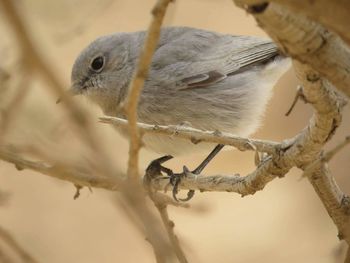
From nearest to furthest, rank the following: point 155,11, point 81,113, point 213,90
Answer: point 81,113
point 155,11
point 213,90

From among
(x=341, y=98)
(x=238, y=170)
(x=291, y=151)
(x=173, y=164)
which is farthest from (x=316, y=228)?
(x=341, y=98)

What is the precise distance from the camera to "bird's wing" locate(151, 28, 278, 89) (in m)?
3.24

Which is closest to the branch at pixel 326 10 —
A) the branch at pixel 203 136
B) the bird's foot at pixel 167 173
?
the branch at pixel 203 136

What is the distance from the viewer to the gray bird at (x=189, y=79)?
10.1 feet

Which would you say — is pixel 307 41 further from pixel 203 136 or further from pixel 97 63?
pixel 97 63

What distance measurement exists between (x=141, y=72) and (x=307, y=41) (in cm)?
28

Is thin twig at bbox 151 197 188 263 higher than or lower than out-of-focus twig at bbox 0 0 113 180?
lower

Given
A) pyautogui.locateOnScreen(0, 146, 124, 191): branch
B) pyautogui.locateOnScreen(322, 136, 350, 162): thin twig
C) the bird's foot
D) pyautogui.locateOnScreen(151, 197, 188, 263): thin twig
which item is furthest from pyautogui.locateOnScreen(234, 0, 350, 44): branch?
the bird's foot

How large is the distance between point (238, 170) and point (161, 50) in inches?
70.7

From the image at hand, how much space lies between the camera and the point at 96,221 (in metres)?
4.80

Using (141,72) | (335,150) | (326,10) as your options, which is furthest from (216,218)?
(326,10)

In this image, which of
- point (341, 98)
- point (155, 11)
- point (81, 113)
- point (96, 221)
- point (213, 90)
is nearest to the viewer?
point (81, 113)

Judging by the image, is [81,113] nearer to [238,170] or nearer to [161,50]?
[161,50]

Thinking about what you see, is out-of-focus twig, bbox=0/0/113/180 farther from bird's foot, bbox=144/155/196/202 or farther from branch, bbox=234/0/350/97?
bird's foot, bbox=144/155/196/202
